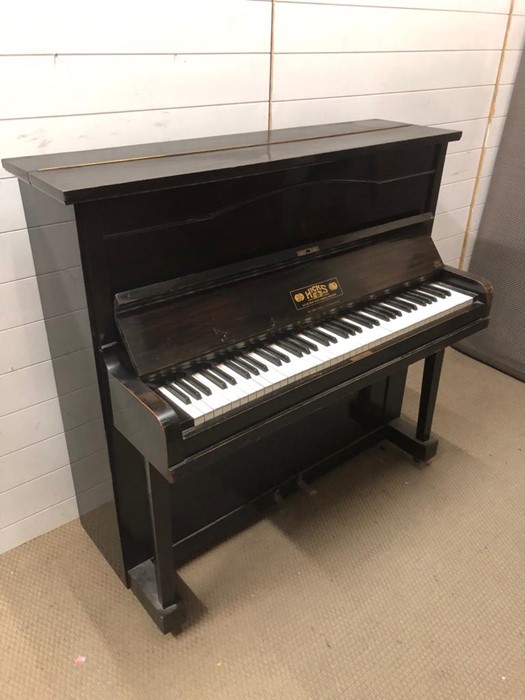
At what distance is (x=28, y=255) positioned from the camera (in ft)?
4.53

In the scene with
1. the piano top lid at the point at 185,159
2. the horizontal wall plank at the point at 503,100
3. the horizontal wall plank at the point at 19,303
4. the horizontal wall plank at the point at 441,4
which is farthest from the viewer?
the horizontal wall plank at the point at 503,100

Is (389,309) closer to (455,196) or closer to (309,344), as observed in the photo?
(309,344)

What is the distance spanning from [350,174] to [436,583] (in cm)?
111

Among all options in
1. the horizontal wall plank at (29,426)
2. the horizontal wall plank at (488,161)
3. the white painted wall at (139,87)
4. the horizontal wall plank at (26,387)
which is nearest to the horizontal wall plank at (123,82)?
A: the white painted wall at (139,87)

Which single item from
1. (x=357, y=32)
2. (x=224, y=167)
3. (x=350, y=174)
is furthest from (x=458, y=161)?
(x=224, y=167)

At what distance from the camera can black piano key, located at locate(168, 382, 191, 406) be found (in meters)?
1.13

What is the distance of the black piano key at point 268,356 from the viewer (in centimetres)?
126

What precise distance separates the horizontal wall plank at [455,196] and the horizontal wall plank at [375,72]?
1.26 feet

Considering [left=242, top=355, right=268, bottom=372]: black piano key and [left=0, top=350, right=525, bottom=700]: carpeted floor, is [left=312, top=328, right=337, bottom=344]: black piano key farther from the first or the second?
[left=0, top=350, right=525, bottom=700]: carpeted floor

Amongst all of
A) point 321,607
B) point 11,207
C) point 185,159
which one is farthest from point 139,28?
point 321,607

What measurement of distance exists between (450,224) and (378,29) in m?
0.93

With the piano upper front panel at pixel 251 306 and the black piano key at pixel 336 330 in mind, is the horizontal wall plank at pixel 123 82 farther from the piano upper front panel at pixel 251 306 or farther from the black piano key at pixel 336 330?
the black piano key at pixel 336 330

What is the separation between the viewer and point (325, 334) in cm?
139

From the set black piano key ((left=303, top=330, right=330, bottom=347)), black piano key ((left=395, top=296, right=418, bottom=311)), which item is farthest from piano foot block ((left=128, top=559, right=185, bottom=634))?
black piano key ((left=395, top=296, right=418, bottom=311))
